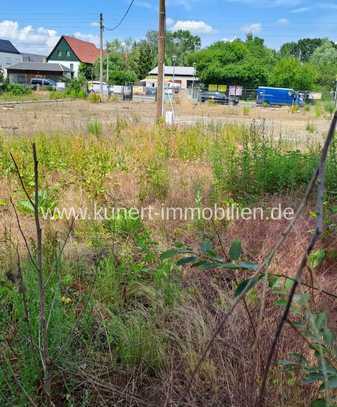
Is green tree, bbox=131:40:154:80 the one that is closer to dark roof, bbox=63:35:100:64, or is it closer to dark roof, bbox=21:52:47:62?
dark roof, bbox=63:35:100:64

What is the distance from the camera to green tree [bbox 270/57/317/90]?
184ft

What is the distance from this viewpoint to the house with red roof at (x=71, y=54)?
77562 mm

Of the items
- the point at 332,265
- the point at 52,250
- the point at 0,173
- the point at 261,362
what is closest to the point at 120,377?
the point at 261,362

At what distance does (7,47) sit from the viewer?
3169 inches

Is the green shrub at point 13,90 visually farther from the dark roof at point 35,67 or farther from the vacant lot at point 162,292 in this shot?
the vacant lot at point 162,292

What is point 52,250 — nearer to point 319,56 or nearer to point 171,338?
point 171,338

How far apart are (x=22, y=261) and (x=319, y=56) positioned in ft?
294

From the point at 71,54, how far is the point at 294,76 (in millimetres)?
43895

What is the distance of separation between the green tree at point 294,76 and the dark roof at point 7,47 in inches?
2070

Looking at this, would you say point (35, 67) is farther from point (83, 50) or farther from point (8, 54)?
point (8, 54)

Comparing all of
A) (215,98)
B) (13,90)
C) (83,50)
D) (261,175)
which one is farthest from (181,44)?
(261,175)

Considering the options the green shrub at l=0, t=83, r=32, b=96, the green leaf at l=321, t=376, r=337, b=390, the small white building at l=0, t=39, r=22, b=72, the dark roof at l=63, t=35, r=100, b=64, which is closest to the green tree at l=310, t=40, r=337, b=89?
the green shrub at l=0, t=83, r=32, b=96

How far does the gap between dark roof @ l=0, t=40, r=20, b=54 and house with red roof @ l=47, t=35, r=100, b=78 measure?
24.5ft

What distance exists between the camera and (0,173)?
5156 millimetres
